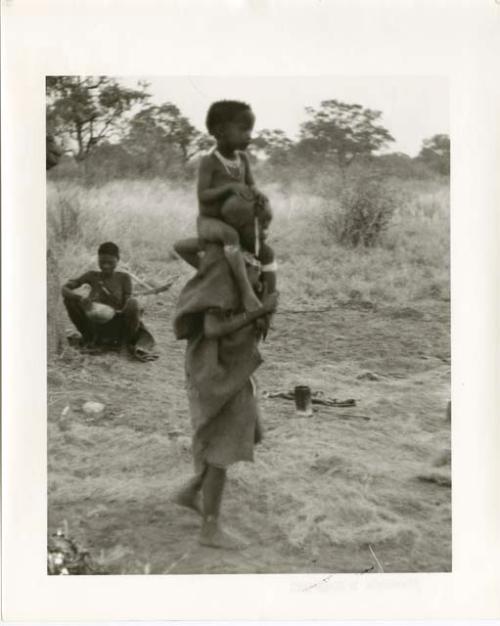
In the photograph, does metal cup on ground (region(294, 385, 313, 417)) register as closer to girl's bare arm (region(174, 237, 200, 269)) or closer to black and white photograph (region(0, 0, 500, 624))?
black and white photograph (region(0, 0, 500, 624))

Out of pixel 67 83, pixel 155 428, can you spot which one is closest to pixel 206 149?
pixel 67 83

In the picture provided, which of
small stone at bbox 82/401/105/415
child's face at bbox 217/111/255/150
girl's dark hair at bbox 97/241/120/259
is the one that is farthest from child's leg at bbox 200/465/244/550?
child's face at bbox 217/111/255/150

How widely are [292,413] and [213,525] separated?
598 mm

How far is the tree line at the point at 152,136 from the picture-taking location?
3.88 meters

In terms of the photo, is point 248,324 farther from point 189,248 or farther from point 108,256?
point 108,256

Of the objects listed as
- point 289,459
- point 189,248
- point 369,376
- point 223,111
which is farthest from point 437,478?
point 223,111

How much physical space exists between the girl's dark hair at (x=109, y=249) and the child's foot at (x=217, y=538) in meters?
1.25

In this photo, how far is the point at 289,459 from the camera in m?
3.87

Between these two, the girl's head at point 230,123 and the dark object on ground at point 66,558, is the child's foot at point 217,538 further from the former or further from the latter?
the girl's head at point 230,123

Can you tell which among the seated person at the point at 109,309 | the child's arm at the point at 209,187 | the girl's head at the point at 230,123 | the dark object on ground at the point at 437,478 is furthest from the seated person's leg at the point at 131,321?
the dark object on ground at the point at 437,478

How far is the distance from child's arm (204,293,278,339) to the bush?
18.7 inches

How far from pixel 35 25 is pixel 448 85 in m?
1.84

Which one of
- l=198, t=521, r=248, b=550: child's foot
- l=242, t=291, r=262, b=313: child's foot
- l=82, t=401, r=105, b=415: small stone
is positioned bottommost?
l=198, t=521, r=248, b=550: child's foot

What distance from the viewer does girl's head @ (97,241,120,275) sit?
3893 millimetres
